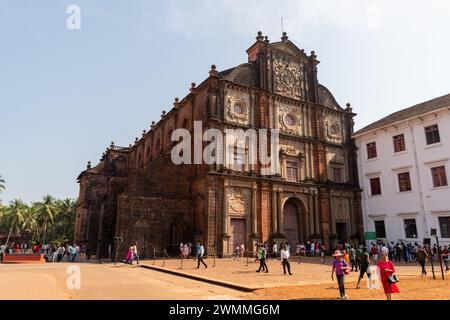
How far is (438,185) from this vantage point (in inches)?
990

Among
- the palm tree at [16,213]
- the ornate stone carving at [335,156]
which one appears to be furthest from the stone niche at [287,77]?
the palm tree at [16,213]

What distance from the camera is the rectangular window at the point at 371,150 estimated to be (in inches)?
1211

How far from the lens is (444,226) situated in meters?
24.3

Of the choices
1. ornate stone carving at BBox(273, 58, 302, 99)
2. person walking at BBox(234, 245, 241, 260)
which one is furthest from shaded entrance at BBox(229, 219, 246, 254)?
ornate stone carving at BBox(273, 58, 302, 99)

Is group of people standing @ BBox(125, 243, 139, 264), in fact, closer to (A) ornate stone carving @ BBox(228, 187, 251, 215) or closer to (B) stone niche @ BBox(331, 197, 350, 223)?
(A) ornate stone carving @ BBox(228, 187, 251, 215)

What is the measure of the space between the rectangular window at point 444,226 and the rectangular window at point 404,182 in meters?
3.55

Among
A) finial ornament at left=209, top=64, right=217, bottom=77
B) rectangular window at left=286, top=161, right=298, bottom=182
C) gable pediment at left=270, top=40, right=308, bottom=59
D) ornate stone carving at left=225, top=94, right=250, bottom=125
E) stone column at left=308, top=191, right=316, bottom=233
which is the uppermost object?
gable pediment at left=270, top=40, right=308, bottom=59

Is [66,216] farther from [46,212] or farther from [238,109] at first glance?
[238,109]

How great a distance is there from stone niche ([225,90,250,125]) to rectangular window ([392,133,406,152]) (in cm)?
1319

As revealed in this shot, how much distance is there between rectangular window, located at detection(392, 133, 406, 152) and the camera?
92.5 feet

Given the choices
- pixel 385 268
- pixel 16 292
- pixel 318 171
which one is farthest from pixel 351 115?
pixel 16 292

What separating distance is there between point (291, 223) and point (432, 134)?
1332 centimetres

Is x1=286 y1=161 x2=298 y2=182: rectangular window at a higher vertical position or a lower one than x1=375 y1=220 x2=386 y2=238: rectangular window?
higher
